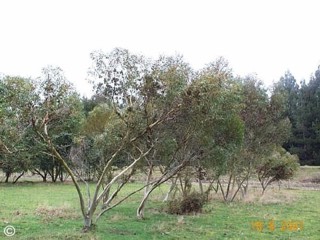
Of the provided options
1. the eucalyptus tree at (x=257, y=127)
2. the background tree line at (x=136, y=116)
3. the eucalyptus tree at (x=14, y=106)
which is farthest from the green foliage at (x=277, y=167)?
the eucalyptus tree at (x=14, y=106)

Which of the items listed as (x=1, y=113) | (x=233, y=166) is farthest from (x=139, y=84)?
(x=233, y=166)

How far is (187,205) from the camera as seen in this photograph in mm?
22359

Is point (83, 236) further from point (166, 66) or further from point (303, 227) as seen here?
point (303, 227)

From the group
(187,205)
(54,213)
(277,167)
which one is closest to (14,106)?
(54,213)

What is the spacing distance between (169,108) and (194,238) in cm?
469

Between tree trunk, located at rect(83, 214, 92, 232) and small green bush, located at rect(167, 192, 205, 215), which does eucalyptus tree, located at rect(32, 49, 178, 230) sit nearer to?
tree trunk, located at rect(83, 214, 92, 232)

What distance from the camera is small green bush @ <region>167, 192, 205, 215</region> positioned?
2197cm

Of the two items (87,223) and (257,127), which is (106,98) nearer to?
(87,223)

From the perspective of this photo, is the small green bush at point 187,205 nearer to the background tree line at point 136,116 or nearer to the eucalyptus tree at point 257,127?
the background tree line at point 136,116

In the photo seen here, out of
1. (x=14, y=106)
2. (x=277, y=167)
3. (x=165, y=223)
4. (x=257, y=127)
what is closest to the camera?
(x=14, y=106)

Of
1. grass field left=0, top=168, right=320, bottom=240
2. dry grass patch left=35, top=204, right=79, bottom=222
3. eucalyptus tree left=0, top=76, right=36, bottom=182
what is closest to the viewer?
eucalyptus tree left=0, top=76, right=36, bottom=182

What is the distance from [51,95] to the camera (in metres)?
14.0

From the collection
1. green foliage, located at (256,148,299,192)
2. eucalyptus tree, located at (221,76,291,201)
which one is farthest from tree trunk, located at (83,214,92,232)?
green foliage, located at (256,148,299,192)

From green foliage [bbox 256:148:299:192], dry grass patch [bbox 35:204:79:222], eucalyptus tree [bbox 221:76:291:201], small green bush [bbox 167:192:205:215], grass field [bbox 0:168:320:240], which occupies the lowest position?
grass field [bbox 0:168:320:240]
